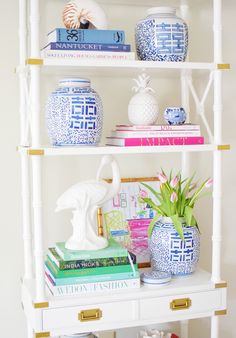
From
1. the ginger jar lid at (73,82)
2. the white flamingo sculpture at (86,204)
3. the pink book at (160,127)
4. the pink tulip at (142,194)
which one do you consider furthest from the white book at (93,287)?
the ginger jar lid at (73,82)

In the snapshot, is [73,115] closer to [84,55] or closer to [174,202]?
[84,55]

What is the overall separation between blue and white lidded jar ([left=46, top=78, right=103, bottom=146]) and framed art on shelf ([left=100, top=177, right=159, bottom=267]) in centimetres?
39

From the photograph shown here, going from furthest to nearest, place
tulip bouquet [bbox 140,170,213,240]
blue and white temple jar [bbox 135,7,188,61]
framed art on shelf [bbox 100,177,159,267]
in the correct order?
1. framed art on shelf [bbox 100,177,159,267]
2. tulip bouquet [bbox 140,170,213,240]
3. blue and white temple jar [bbox 135,7,188,61]

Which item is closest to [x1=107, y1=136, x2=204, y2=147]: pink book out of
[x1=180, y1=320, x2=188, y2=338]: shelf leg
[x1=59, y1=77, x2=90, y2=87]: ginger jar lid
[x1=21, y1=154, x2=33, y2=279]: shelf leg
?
[x1=59, y1=77, x2=90, y2=87]: ginger jar lid

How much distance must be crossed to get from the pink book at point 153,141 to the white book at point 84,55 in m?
0.27

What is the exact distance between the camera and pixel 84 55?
1.81 meters

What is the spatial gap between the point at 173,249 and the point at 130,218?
258mm

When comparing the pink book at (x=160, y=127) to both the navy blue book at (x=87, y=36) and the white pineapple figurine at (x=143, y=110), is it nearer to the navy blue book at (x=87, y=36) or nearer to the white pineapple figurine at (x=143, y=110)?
the white pineapple figurine at (x=143, y=110)

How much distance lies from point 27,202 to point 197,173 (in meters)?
0.74

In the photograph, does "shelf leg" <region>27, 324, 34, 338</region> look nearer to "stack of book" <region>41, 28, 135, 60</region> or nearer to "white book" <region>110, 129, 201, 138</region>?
"white book" <region>110, 129, 201, 138</region>

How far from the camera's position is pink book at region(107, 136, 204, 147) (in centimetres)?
189

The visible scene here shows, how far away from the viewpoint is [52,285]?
6.13ft

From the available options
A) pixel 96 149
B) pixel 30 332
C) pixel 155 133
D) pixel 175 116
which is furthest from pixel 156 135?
pixel 30 332

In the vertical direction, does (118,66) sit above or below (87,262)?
above
